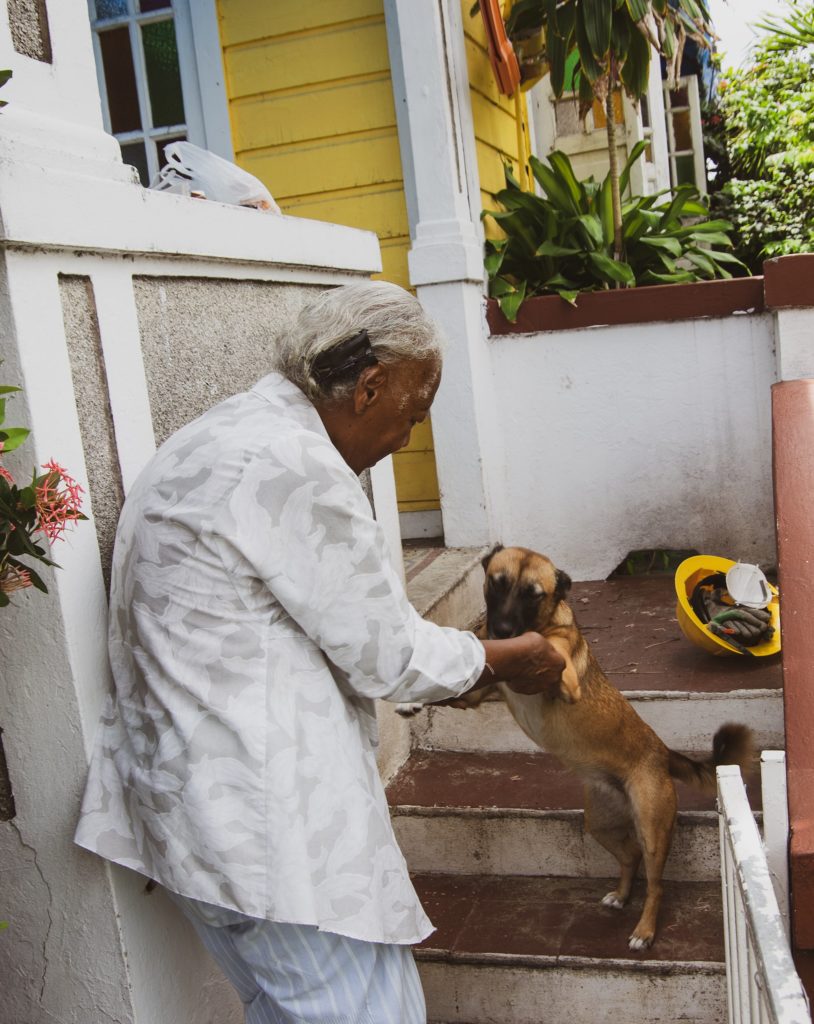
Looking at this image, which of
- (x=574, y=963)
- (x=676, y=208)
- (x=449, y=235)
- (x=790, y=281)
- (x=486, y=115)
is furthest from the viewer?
(x=676, y=208)

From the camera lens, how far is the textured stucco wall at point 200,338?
267cm

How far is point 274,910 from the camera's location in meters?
2.01

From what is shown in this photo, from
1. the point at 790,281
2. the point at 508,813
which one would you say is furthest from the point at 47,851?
the point at 790,281

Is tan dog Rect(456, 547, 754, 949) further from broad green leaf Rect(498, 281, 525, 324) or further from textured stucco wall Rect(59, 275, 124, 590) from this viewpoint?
broad green leaf Rect(498, 281, 525, 324)

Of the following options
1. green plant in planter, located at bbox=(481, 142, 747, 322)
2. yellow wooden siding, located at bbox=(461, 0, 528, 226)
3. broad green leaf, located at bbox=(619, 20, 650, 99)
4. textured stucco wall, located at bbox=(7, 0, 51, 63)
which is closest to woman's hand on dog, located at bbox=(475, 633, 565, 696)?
textured stucco wall, located at bbox=(7, 0, 51, 63)

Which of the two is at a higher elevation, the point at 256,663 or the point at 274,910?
the point at 256,663

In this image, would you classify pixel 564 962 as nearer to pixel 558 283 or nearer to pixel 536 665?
pixel 536 665

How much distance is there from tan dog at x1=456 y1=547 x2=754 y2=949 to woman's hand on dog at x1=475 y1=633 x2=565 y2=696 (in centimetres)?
57

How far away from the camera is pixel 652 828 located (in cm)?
349

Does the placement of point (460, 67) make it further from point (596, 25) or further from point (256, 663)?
point (256, 663)

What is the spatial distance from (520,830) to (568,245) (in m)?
3.60

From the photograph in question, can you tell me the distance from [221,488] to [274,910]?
0.80 metres

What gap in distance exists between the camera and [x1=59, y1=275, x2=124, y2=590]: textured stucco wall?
2340mm

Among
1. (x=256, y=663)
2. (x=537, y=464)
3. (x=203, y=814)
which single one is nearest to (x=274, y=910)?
(x=203, y=814)
